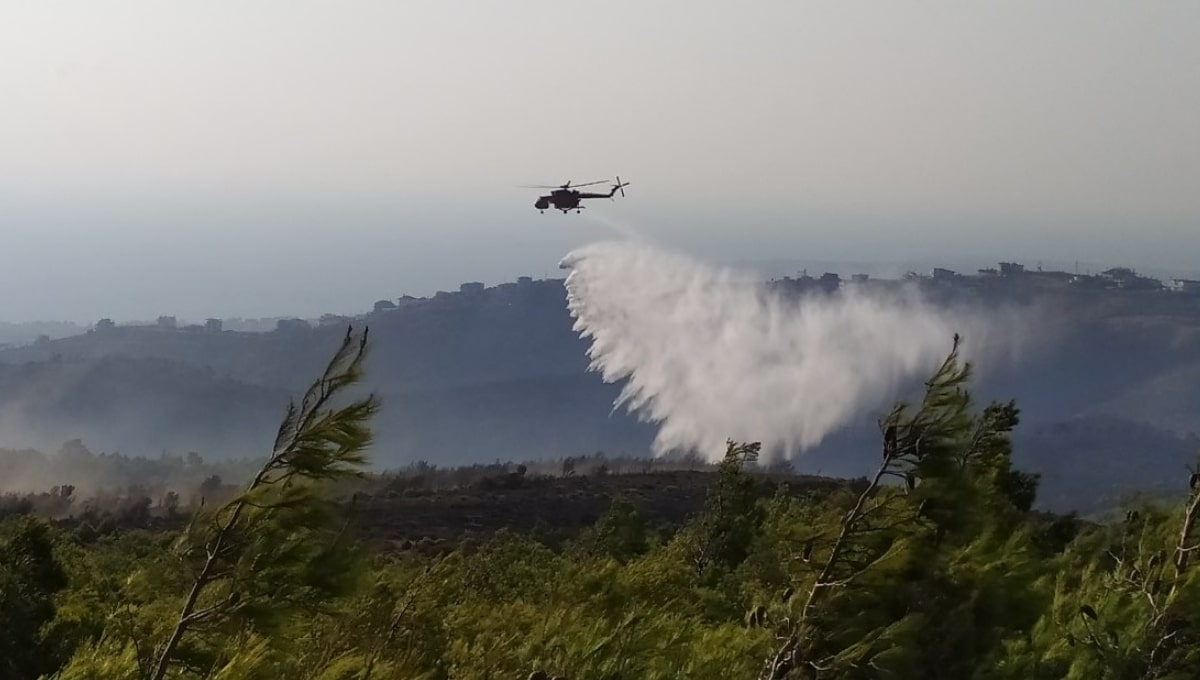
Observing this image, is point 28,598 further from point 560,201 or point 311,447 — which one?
point 560,201

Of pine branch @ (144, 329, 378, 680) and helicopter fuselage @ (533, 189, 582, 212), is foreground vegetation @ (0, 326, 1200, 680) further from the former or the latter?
helicopter fuselage @ (533, 189, 582, 212)

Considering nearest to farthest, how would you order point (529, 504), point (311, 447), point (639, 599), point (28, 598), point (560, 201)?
point (311, 447) < point (28, 598) < point (639, 599) < point (560, 201) < point (529, 504)

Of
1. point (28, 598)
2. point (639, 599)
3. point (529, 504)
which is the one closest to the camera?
point (28, 598)

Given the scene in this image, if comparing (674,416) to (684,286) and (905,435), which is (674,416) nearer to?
(684,286)

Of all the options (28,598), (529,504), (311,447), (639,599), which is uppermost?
(311,447)

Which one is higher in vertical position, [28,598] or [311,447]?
[311,447]

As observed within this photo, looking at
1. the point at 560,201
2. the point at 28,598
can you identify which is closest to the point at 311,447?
the point at 28,598

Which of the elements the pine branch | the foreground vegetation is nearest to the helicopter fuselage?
the foreground vegetation
